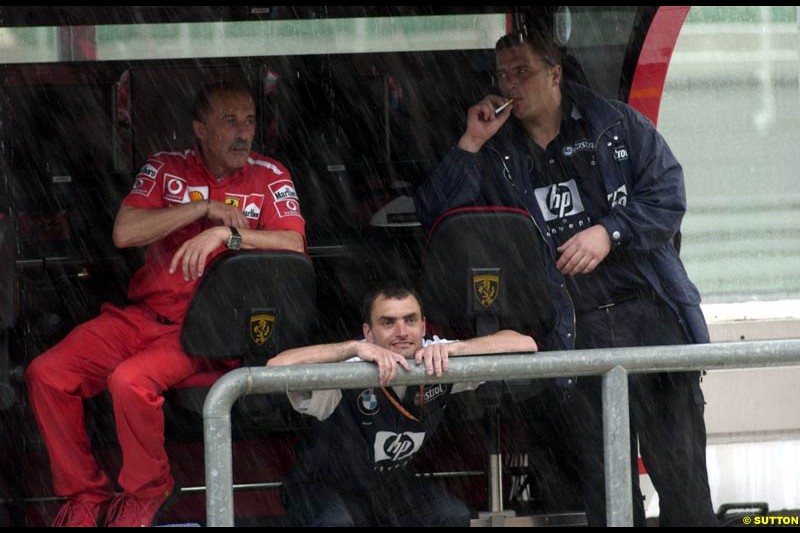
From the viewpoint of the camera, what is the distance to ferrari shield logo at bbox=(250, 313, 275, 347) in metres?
4.42


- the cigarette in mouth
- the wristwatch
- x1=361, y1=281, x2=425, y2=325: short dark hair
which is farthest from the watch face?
the cigarette in mouth

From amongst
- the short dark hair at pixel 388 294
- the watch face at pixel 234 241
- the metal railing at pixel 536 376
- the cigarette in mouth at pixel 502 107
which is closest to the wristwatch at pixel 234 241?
the watch face at pixel 234 241

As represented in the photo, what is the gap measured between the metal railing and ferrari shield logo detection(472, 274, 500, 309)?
733mm

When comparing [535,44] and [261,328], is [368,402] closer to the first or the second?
[261,328]

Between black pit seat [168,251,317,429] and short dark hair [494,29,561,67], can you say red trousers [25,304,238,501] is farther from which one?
short dark hair [494,29,561,67]

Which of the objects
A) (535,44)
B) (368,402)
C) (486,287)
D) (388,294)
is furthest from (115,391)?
(535,44)

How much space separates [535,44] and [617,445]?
1493mm

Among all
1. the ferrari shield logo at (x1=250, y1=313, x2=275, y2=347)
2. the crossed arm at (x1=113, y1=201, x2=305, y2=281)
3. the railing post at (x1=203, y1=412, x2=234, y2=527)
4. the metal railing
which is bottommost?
the railing post at (x1=203, y1=412, x2=234, y2=527)

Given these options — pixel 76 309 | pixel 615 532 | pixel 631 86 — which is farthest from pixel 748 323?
pixel 76 309

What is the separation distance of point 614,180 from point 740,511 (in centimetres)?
149

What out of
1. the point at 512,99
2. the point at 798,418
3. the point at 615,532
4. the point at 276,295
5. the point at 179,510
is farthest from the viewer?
the point at 798,418

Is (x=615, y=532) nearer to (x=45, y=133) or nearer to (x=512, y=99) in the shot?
(x=512, y=99)

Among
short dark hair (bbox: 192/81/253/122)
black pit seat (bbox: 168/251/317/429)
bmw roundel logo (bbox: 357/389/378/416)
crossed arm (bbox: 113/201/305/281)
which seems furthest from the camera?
short dark hair (bbox: 192/81/253/122)

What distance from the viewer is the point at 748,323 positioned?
18.3 feet
